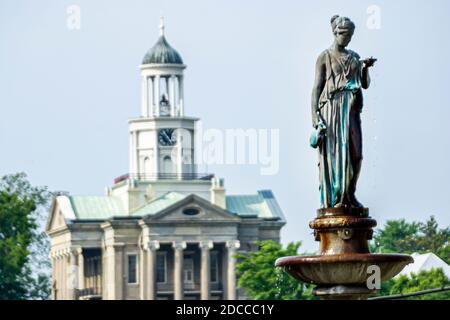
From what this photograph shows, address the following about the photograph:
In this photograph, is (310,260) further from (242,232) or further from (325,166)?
(242,232)

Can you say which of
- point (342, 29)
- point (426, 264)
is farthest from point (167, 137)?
point (342, 29)

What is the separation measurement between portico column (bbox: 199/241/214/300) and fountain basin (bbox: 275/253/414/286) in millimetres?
152311

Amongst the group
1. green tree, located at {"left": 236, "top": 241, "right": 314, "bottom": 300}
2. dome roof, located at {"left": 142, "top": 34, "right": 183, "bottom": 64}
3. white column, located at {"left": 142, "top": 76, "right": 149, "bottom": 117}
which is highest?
dome roof, located at {"left": 142, "top": 34, "right": 183, "bottom": 64}

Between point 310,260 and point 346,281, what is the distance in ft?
1.32

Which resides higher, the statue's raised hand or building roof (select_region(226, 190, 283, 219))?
building roof (select_region(226, 190, 283, 219))

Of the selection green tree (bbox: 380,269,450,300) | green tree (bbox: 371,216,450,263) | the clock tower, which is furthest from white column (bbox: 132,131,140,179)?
green tree (bbox: 380,269,450,300)

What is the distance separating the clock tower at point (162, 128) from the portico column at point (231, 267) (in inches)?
422

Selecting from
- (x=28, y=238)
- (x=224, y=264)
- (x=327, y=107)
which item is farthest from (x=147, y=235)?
(x=327, y=107)

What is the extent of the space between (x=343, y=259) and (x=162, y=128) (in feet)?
542

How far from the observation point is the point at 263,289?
5468 inches

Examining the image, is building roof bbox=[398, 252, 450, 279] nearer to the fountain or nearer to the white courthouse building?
the white courthouse building

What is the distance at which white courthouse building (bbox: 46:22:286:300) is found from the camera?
17838 cm

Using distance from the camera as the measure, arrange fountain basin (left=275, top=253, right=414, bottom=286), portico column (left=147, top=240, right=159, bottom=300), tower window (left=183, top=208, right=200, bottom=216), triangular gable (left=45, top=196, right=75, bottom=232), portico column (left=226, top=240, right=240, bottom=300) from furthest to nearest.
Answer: triangular gable (left=45, top=196, right=75, bottom=232) < tower window (left=183, top=208, right=200, bottom=216) < portico column (left=147, top=240, right=159, bottom=300) < portico column (left=226, top=240, right=240, bottom=300) < fountain basin (left=275, top=253, right=414, bottom=286)

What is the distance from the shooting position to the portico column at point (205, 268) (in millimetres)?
176250
